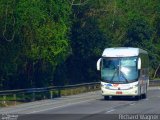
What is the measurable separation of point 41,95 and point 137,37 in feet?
139

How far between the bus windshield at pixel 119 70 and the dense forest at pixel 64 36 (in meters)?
9.69

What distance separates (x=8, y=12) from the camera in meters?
45.9

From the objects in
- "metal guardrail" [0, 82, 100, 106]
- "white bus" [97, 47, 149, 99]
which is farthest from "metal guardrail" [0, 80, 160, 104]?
"white bus" [97, 47, 149, 99]

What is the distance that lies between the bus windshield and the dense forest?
9.69 meters

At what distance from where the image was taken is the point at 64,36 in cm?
5628

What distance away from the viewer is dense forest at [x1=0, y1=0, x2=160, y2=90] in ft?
159

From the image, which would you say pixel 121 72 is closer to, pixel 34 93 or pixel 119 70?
pixel 119 70

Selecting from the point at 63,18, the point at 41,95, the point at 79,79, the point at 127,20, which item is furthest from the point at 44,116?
the point at 127,20

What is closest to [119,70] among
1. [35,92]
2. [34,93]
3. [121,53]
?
[121,53]

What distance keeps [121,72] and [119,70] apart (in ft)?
0.59

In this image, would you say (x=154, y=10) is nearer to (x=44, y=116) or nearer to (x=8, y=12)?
(x=8, y=12)

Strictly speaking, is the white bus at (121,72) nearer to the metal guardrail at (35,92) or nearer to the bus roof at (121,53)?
the bus roof at (121,53)

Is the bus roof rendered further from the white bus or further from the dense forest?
the dense forest

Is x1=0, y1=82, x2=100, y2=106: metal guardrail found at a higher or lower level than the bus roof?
lower
